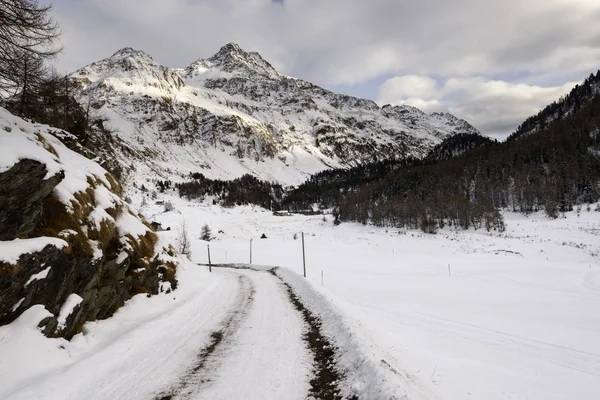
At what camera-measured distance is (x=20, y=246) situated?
7.73 meters

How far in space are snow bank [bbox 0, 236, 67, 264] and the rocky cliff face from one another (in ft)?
0.06

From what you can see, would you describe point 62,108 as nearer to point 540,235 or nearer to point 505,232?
point 540,235

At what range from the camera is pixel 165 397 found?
6.25m

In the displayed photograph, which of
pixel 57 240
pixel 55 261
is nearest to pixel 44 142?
pixel 57 240

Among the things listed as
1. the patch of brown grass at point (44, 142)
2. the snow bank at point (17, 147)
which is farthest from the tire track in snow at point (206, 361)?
the patch of brown grass at point (44, 142)

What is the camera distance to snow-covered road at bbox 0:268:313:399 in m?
6.45

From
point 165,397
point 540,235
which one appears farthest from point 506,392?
point 540,235

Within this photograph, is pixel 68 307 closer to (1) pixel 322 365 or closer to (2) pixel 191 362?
(2) pixel 191 362

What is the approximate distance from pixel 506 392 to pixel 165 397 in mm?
7296

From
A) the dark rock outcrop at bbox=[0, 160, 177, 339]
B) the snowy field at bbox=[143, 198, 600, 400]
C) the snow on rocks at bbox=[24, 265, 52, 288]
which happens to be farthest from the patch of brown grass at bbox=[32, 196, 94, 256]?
the snowy field at bbox=[143, 198, 600, 400]

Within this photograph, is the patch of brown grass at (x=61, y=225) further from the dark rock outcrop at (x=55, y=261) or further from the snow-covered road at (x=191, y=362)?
the snow-covered road at (x=191, y=362)

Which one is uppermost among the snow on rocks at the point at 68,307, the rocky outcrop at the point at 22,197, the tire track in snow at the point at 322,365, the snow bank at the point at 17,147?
the snow bank at the point at 17,147

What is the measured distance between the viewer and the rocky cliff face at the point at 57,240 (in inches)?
305

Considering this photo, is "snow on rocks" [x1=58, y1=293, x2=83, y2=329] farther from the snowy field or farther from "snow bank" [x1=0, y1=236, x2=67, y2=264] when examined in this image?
the snowy field
